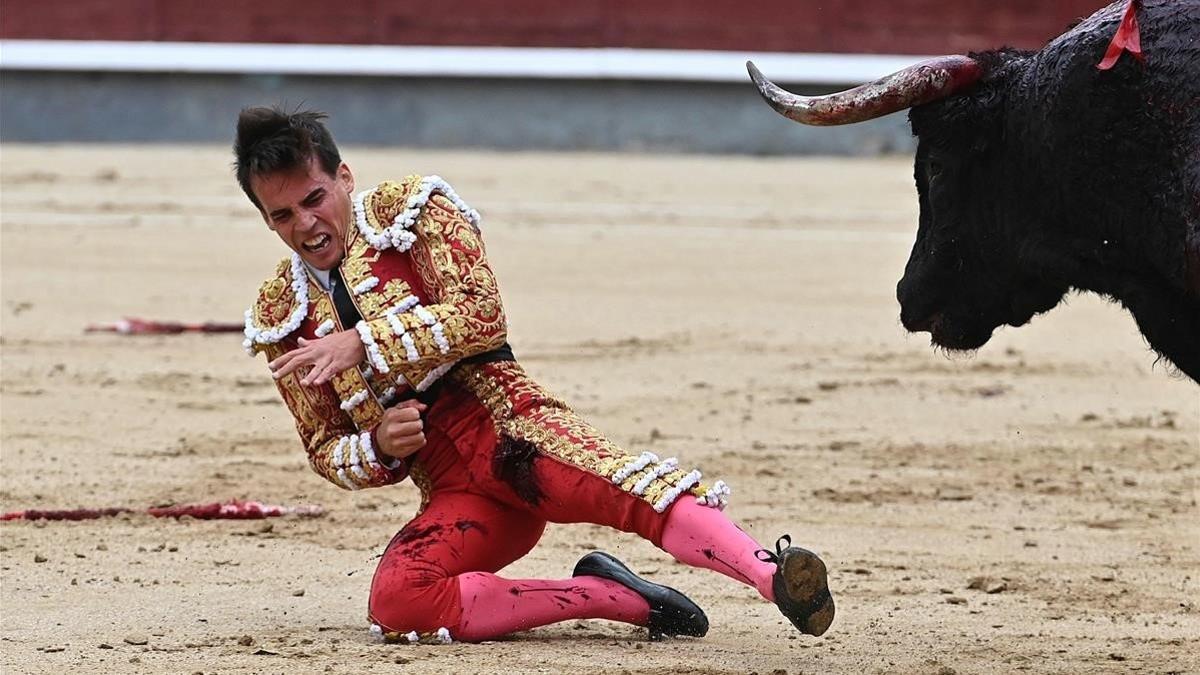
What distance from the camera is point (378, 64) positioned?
11742mm

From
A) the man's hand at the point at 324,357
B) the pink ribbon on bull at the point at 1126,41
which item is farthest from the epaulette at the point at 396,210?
the pink ribbon on bull at the point at 1126,41

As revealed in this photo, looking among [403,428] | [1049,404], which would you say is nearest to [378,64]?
[1049,404]

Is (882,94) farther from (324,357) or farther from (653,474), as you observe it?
(324,357)

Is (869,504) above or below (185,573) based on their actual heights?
above

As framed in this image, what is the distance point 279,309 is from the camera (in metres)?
3.08

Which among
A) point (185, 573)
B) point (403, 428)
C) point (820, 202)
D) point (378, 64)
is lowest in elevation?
point (185, 573)

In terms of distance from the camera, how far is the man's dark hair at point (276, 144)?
9.58 feet

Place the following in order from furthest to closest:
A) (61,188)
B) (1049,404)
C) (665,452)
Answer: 1. (61,188)
2. (1049,404)
3. (665,452)

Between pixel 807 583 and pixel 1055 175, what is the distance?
64 centimetres

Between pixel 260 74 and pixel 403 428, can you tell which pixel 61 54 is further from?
pixel 403 428

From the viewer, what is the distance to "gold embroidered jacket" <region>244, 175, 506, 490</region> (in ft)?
9.71

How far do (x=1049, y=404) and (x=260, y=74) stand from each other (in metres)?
7.67

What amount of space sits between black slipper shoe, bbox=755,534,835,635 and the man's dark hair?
91 centimetres

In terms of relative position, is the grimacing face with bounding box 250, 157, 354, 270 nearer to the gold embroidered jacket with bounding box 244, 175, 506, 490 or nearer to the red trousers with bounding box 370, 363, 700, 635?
the gold embroidered jacket with bounding box 244, 175, 506, 490
